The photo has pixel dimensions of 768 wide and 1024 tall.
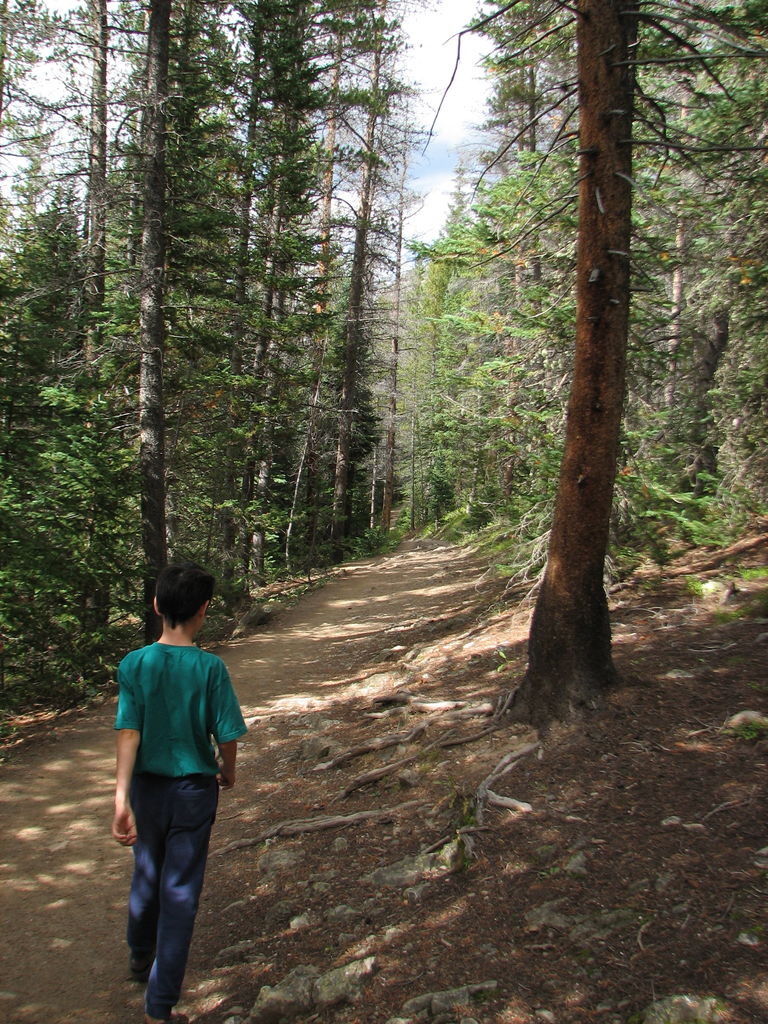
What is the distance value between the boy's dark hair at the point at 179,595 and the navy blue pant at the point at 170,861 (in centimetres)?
73

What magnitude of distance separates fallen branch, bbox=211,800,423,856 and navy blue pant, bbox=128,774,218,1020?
1.92 m

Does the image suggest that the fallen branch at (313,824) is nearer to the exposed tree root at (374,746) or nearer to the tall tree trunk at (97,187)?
the exposed tree root at (374,746)

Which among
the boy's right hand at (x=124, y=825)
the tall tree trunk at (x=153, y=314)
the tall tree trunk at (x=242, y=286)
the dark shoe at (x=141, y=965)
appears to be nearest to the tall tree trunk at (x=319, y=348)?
the tall tree trunk at (x=242, y=286)

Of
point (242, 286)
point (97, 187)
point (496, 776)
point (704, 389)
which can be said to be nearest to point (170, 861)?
point (496, 776)

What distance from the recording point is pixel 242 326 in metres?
13.9

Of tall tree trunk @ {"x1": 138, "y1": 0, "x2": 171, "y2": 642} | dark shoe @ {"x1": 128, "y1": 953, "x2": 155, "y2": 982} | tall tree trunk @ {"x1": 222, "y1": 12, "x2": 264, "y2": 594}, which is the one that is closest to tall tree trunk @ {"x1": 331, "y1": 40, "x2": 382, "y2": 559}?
tall tree trunk @ {"x1": 222, "y1": 12, "x2": 264, "y2": 594}

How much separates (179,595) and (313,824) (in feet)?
9.03

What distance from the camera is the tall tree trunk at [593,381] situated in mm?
4508

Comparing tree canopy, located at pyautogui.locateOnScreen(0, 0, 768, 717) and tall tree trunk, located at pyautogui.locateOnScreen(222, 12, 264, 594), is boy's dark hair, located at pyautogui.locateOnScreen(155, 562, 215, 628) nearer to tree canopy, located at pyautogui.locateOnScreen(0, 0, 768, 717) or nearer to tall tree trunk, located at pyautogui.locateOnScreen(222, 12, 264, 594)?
tree canopy, located at pyautogui.locateOnScreen(0, 0, 768, 717)

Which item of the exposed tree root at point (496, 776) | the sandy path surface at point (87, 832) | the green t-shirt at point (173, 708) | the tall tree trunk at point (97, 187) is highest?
the tall tree trunk at point (97, 187)

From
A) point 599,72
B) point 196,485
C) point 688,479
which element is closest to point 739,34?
point 599,72

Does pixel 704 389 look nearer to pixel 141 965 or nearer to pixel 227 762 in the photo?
pixel 227 762

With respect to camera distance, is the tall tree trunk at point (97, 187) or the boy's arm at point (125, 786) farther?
the tall tree trunk at point (97, 187)

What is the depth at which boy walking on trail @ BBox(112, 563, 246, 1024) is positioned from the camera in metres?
2.74
